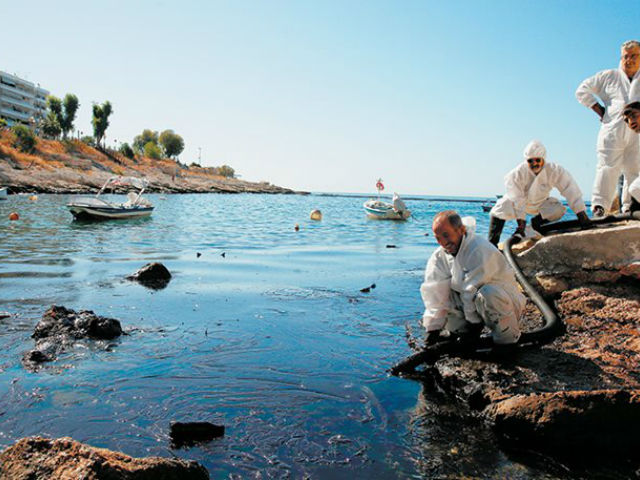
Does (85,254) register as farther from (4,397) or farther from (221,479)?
(221,479)

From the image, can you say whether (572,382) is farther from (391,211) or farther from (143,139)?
(143,139)

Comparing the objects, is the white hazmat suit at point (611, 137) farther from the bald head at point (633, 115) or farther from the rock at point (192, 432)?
the rock at point (192, 432)

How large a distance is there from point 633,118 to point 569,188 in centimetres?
118

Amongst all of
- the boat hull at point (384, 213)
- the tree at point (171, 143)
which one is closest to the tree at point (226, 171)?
the tree at point (171, 143)

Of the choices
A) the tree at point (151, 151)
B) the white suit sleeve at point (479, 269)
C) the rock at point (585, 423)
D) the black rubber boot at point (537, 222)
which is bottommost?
the rock at point (585, 423)

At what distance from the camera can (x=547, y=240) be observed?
23.1ft

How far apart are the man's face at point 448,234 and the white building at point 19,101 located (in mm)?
110381

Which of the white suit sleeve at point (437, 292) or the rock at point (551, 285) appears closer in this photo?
the white suit sleeve at point (437, 292)

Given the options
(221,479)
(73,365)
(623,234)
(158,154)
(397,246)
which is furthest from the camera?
(158,154)

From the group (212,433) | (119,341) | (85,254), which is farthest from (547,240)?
(85,254)

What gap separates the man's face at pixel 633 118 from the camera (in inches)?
261

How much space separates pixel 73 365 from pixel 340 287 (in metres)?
6.41

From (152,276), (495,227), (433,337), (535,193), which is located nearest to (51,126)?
(152,276)

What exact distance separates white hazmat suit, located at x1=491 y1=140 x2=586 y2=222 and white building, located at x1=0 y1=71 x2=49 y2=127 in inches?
4288
